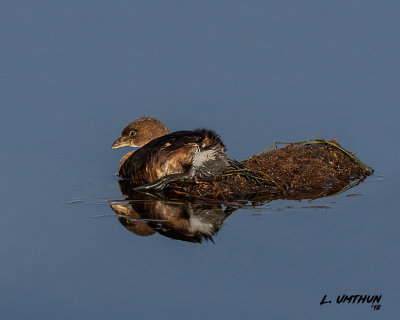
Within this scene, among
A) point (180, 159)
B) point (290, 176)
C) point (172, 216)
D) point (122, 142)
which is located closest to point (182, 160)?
point (180, 159)

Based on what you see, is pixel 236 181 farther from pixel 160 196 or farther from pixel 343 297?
pixel 343 297

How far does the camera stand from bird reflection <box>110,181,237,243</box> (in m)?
7.84

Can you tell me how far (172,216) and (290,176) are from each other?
1.56 metres

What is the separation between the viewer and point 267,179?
29.4 feet

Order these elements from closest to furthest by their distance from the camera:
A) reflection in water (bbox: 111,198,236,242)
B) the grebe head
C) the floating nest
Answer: reflection in water (bbox: 111,198,236,242) < the floating nest < the grebe head

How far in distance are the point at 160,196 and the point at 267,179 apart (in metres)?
1.18

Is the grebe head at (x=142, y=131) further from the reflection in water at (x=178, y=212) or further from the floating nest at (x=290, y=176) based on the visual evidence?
the floating nest at (x=290, y=176)

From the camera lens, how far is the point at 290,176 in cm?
912

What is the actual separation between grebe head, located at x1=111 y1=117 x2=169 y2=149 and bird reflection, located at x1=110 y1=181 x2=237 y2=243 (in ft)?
4.87

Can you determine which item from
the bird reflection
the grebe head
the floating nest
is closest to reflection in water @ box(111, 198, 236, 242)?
the bird reflection

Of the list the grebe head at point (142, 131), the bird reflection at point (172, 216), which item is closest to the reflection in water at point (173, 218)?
the bird reflection at point (172, 216)

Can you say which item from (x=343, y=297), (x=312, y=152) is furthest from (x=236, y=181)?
(x=343, y=297)

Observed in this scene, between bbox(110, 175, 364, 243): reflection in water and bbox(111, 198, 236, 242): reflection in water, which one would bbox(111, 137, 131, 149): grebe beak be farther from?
bbox(111, 198, 236, 242): reflection in water

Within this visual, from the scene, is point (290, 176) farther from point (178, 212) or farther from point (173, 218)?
point (173, 218)
